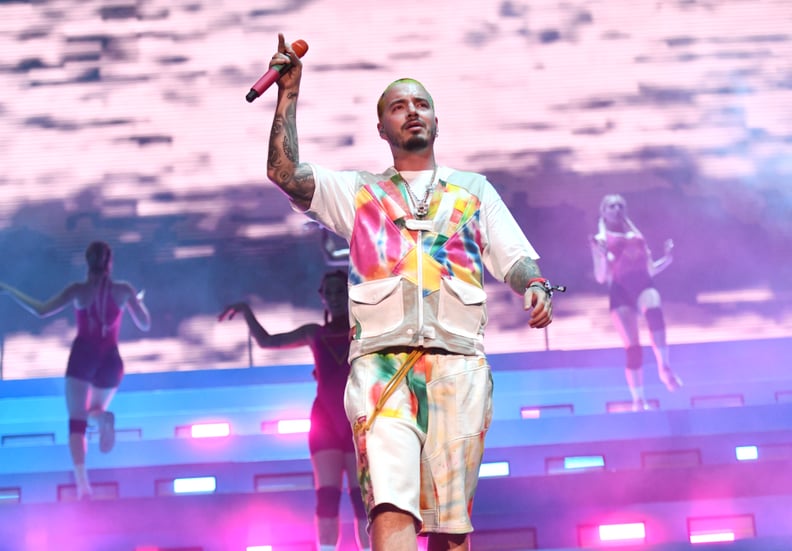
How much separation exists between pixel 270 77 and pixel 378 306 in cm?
59

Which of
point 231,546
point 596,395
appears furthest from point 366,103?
point 231,546

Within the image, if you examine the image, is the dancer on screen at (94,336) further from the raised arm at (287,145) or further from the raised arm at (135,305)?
the raised arm at (287,145)

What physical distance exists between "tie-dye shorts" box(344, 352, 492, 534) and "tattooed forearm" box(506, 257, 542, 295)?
210 mm

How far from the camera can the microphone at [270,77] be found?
7.86 feet

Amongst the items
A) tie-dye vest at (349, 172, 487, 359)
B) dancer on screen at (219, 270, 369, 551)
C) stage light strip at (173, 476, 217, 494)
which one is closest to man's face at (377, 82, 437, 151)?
tie-dye vest at (349, 172, 487, 359)

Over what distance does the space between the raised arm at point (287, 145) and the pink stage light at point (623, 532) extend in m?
2.86

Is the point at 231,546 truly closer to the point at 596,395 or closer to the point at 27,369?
the point at 27,369

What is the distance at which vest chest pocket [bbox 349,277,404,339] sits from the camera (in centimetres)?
245

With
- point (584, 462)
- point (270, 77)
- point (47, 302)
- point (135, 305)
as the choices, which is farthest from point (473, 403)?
point (47, 302)

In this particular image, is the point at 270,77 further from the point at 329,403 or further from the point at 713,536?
the point at 713,536

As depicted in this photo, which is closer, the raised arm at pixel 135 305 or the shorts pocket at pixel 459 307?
the shorts pocket at pixel 459 307

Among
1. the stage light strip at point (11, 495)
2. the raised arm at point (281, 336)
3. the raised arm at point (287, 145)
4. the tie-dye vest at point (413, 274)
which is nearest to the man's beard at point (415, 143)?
the tie-dye vest at point (413, 274)

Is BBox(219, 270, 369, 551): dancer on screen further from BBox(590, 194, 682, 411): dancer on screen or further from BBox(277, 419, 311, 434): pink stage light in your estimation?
BBox(590, 194, 682, 411): dancer on screen

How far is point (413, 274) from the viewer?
2.47 m
